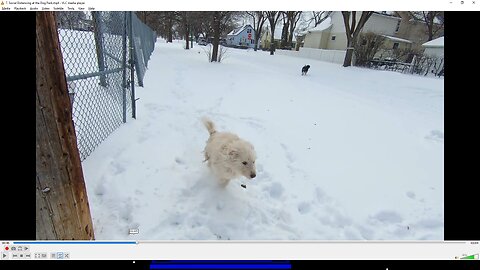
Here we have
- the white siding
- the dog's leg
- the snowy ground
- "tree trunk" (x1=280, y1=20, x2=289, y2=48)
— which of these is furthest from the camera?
"tree trunk" (x1=280, y1=20, x2=289, y2=48)

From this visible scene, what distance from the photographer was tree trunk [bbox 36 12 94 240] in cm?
92

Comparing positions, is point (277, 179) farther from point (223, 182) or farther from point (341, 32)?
point (341, 32)

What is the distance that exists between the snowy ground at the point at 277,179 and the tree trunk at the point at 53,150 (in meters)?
0.35

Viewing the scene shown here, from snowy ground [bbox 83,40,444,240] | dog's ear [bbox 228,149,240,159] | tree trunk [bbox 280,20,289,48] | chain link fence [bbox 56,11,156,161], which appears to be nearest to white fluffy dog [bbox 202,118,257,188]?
dog's ear [bbox 228,149,240,159]

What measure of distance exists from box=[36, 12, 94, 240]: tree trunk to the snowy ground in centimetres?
35

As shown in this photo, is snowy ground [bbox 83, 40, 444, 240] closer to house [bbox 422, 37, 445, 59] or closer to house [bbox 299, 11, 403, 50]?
house [bbox 422, 37, 445, 59]

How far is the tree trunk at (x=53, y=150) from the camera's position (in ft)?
3.00

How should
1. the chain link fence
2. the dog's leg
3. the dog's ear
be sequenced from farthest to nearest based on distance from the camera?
the chain link fence, the dog's leg, the dog's ear

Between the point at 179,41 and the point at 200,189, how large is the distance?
110ft

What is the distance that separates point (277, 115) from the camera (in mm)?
4508

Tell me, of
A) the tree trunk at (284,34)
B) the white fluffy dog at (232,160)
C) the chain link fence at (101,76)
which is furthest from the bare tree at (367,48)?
the white fluffy dog at (232,160)

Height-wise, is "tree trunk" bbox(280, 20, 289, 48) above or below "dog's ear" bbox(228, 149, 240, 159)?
above
